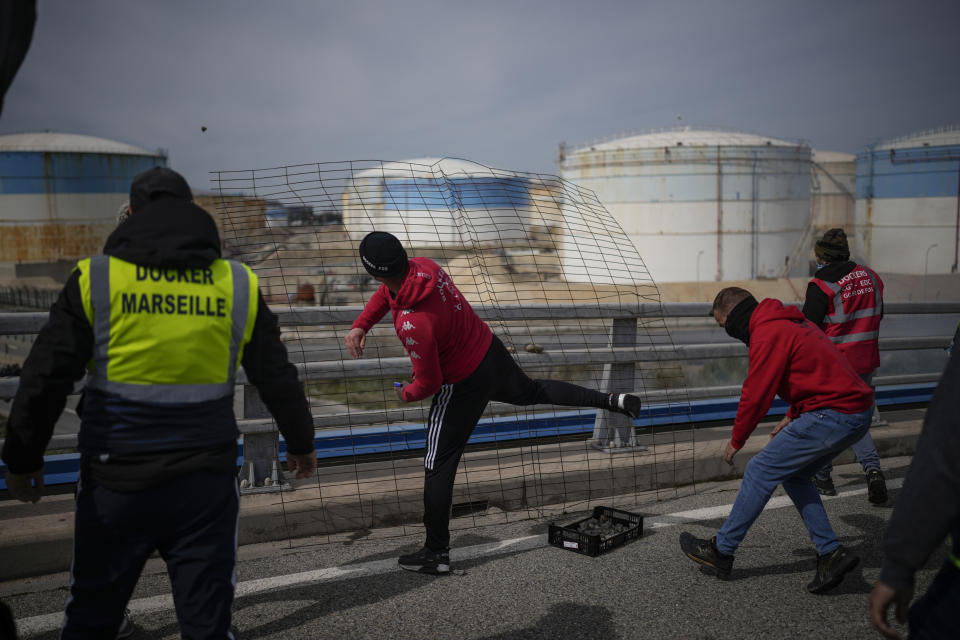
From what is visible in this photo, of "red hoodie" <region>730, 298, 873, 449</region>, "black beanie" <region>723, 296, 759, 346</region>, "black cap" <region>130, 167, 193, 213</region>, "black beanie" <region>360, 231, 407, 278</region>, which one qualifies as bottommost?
"red hoodie" <region>730, 298, 873, 449</region>

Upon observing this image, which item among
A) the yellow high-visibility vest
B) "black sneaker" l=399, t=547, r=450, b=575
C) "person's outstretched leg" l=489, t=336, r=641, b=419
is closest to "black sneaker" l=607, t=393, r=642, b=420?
"person's outstretched leg" l=489, t=336, r=641, b=419

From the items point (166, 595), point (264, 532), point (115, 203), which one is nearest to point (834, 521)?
point (264, 532)

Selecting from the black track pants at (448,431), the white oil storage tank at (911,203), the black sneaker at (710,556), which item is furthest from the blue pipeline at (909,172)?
the black track pants at (448,431)

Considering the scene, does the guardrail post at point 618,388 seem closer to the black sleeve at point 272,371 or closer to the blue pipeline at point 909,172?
the black sleeve at point 272,371

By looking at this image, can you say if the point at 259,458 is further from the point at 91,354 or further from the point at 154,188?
the point at 154,188

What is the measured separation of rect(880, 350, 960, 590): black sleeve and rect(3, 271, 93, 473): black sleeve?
2344mm

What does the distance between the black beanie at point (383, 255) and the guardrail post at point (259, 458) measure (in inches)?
53.4

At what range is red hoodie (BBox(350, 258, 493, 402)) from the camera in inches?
148

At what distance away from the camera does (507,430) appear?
6.20 metres

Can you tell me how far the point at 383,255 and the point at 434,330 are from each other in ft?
1.56

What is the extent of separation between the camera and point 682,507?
495 centimetres

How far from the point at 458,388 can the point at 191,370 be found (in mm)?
1926

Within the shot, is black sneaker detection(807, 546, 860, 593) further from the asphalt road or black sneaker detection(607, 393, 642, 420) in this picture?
black sneaker detection(607, 393, 642, 420)

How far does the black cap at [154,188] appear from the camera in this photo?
237 centimetres
